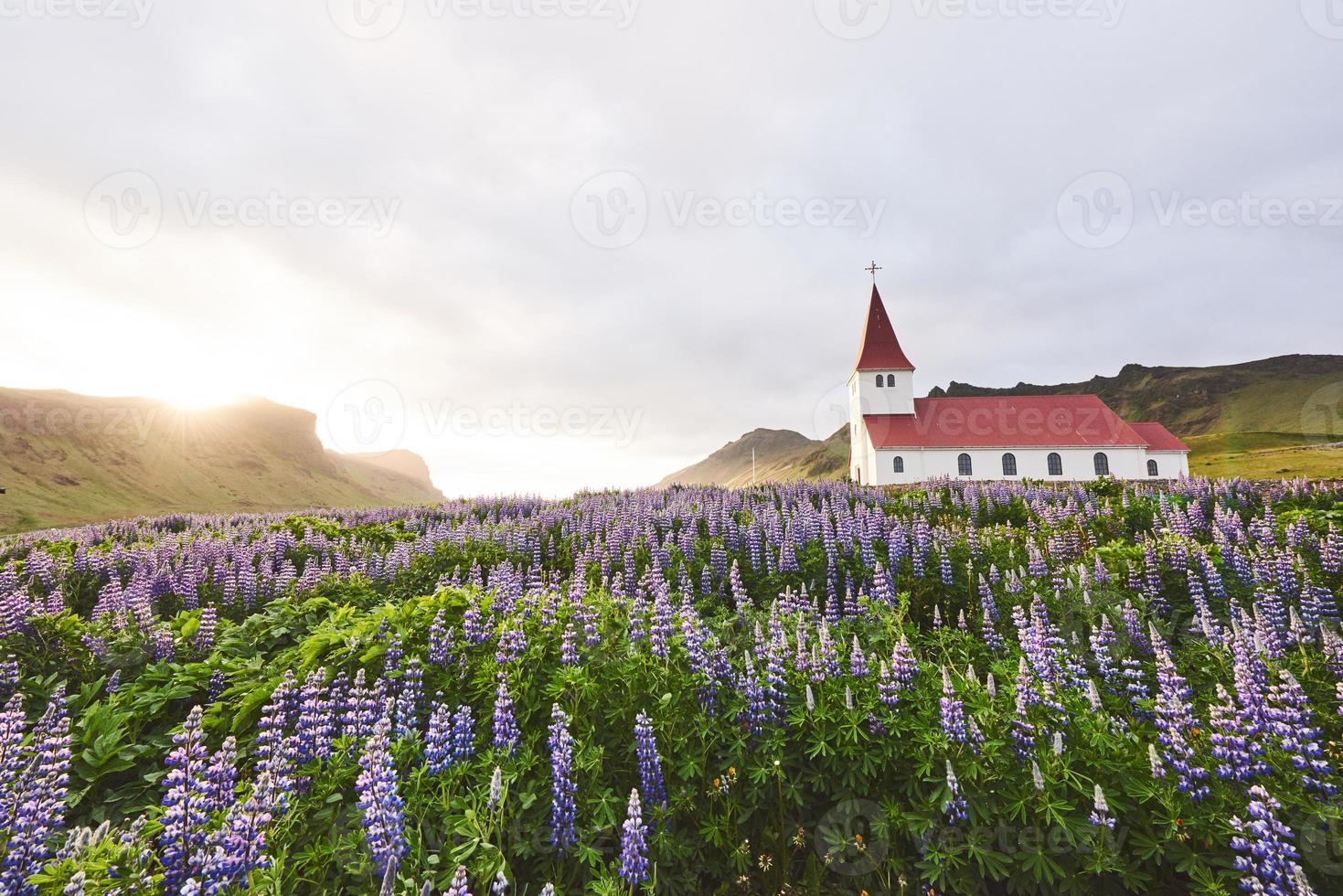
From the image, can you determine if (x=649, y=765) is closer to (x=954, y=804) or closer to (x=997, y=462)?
(x=954, y=804)

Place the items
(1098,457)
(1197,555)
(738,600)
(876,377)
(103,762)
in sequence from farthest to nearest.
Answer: (876,377)
(1098,457)
(1197,555)
(738,600)
(103,762)

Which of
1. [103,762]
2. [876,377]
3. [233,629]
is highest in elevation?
[876,377]

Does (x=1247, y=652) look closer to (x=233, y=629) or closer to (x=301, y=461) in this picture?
(x=233, y=629)

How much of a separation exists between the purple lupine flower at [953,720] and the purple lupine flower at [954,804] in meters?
0.30

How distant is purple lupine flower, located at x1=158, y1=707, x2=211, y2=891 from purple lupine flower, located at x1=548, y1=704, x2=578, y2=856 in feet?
5.60

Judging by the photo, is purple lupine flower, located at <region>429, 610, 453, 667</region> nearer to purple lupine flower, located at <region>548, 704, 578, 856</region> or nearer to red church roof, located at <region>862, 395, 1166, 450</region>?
purple lupine flower, located at <region>548, 704, 578, 856</region>

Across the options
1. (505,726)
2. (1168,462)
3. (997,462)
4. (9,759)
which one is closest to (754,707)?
(505,726)

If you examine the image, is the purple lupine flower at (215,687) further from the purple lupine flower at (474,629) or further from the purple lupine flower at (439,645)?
the purple lupine flower at (474,629)

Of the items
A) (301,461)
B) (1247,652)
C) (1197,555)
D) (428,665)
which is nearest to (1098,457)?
(1197,555)

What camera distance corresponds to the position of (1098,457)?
52125 millimetres

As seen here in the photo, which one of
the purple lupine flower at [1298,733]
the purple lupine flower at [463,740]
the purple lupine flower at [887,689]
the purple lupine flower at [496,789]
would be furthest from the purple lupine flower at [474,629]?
the purple lupine flower at [1298,733]

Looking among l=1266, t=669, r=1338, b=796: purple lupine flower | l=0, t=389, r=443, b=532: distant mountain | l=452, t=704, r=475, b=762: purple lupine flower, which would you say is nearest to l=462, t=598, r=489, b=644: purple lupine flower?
l=452, t=704, r=475, b=762: purple lupine flower

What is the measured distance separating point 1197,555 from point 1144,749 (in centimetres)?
530

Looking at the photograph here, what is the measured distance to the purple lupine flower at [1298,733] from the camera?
310cm
